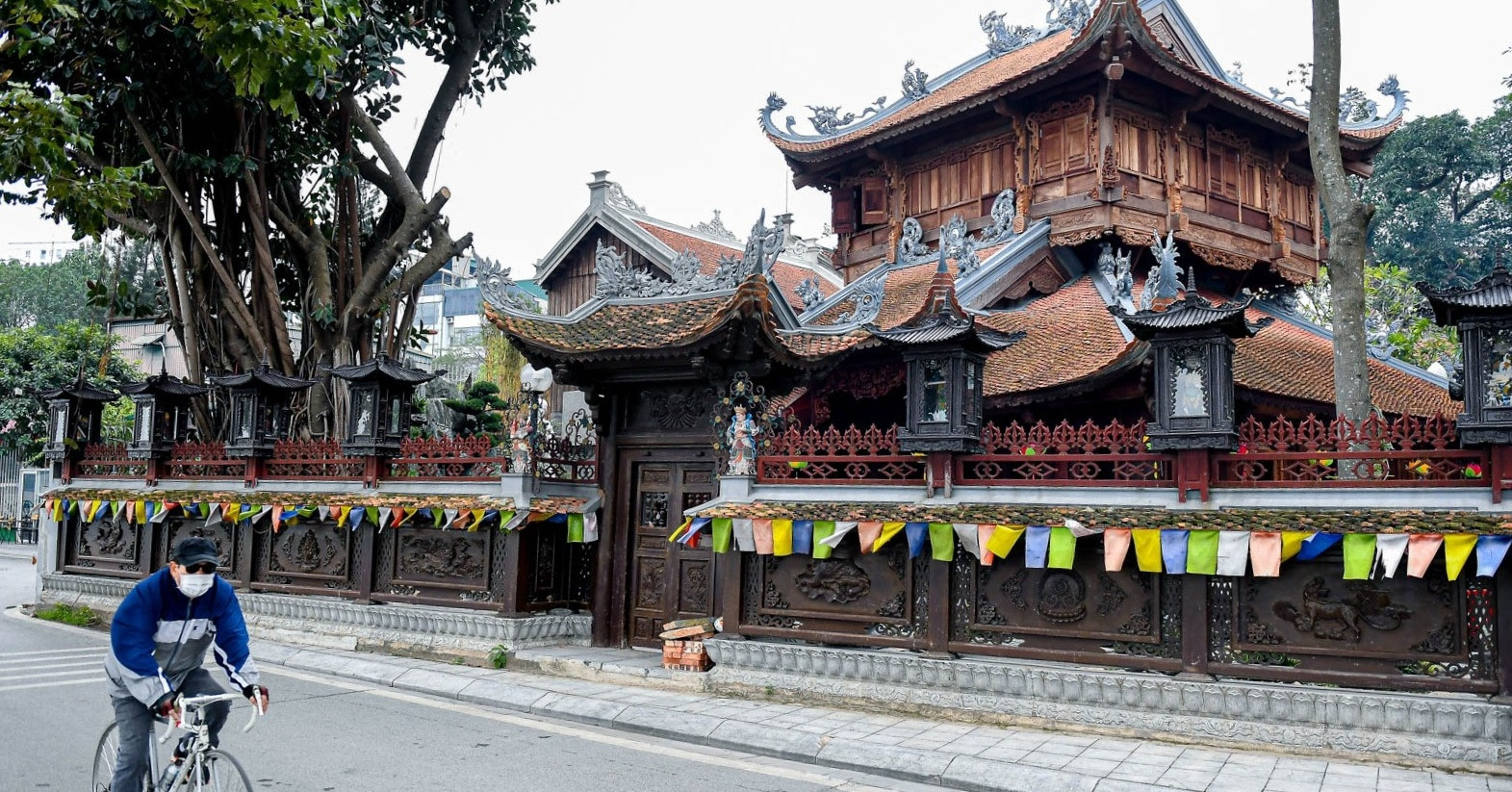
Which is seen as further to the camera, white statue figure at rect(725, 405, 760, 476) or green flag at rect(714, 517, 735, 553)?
white statue figure at rect(725, 405, 760, 476)

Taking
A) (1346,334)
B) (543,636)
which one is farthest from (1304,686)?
(543,636)

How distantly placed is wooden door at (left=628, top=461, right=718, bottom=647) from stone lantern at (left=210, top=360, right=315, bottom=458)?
234 inches

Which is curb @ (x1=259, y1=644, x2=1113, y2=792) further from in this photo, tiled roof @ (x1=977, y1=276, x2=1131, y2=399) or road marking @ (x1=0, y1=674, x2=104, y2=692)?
tiled roof @ (x1=977, y1=276, x2=1131, y2=399)

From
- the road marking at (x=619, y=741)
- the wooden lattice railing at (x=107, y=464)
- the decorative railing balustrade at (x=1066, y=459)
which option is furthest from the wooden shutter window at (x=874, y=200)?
the wooden lattice railing at (x=107, y=464)

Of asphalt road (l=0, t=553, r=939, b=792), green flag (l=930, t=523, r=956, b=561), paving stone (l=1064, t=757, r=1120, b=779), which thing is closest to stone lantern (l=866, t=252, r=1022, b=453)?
green flag (l=930, t=523, r=956, b=561)

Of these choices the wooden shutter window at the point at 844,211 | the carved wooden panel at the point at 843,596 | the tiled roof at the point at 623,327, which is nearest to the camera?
the carved wooden panel at the point at 843,596

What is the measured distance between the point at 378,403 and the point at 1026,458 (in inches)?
328

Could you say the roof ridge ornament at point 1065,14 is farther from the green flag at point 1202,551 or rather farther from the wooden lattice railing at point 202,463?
the wooden lattice railing at point 202,463

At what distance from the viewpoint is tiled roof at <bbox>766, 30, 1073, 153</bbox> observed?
1797 centimetres

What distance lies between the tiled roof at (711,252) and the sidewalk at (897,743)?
13.2 metres

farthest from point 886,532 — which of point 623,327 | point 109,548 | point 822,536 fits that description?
point 109,548

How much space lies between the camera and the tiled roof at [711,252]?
78.5 ft

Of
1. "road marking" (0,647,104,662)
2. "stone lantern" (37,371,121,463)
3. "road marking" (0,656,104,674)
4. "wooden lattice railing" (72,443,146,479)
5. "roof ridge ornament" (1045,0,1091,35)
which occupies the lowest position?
"road marking" (0,647,104,662)

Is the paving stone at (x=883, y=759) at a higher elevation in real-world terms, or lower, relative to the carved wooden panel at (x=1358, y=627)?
lower
